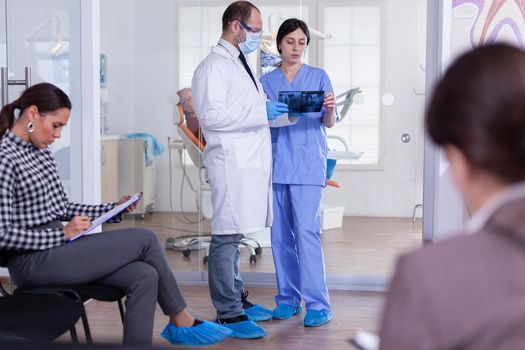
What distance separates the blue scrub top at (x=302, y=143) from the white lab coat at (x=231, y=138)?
0.22m

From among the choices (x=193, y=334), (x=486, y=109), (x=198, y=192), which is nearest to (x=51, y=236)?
(x=193, y=334)

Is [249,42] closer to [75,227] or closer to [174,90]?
[174,90]

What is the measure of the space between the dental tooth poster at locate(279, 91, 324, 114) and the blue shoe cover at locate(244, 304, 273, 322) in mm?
873

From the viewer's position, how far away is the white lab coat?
9.84 ft

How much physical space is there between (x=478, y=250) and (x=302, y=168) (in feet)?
8.04

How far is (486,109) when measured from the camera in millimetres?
856

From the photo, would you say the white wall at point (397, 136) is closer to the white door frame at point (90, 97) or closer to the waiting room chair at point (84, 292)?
the white door frame at point (90, 97)

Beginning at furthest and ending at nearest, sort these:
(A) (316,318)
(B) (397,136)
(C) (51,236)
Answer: (B) (397,136), (A) (316,318), (C) (51,236)

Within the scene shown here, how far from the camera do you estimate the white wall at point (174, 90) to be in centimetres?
383

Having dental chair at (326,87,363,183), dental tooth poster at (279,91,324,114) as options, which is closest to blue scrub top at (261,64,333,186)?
dental tooth poster at (279,91,324,114)

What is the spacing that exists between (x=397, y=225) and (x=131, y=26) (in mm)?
1691

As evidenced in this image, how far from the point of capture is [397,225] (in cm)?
392

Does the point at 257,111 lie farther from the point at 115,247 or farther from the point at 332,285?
the point at 332,285

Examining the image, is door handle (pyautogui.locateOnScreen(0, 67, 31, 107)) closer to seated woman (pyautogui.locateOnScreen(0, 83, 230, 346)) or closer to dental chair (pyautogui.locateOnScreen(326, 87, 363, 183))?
seated woman (pyautogui.locateOnScreen(0, 83, 230, 346))
